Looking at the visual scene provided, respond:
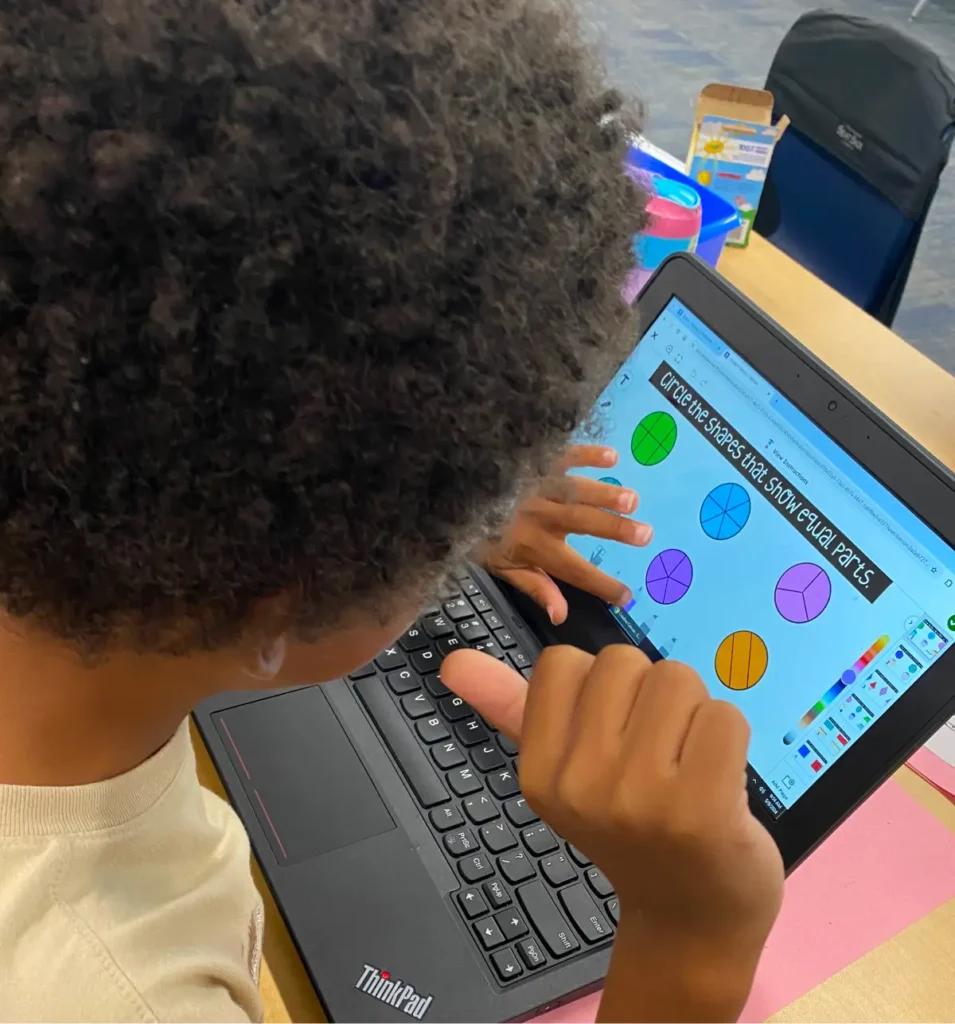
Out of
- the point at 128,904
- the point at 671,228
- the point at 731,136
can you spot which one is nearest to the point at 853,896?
the point at 128,904

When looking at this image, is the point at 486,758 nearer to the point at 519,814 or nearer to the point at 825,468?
the point at 519,814

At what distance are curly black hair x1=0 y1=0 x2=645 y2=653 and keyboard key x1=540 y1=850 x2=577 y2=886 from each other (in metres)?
0.28

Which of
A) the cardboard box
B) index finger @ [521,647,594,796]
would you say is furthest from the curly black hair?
the cardboard box

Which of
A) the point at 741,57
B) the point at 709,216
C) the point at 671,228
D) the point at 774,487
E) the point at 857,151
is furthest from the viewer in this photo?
the point at 741,57

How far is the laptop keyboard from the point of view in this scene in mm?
506

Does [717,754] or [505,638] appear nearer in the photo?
[717,754]

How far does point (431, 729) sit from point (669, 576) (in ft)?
0.61

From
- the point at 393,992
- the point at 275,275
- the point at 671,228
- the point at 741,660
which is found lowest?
the point at 393,992

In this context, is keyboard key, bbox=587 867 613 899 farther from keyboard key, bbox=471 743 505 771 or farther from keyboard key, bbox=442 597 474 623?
keyboard key, bbox=442 597 474 623

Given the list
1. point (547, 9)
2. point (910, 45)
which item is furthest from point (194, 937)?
point (910, 45)

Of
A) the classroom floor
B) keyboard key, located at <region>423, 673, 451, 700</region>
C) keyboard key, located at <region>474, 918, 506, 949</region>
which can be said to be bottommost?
the classroom floor

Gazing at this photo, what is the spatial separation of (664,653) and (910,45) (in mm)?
1010

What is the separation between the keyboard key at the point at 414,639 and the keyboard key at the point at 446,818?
4.8 inches

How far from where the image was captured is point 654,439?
0.66 metres
